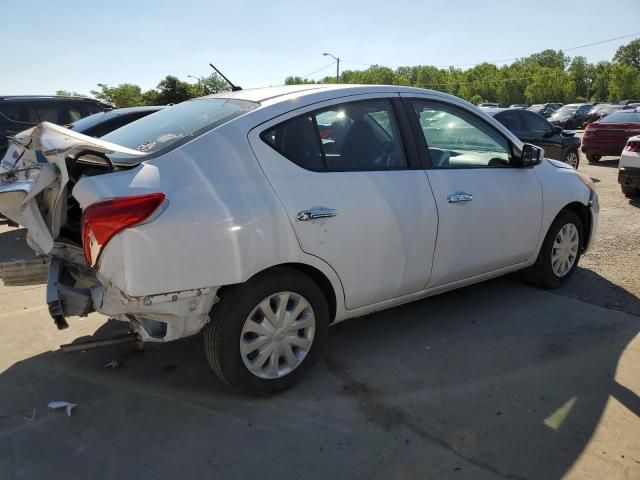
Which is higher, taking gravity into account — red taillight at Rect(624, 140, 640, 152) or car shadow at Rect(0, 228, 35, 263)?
red taillight at Rect(624, 140, 640, 152)

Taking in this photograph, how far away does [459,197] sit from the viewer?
3459mm

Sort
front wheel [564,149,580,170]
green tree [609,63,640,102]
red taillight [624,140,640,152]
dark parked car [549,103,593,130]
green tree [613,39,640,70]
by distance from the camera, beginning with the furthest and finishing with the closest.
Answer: green tree [613,39,640,70] < green tree [609,63,640,102] < dark parked car [549,103,593,130] < front wheel [564,149,580,170] < red taillight [624,140,640,152]

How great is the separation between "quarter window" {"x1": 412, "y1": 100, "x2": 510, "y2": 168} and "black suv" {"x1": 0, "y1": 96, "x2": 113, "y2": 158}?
6.83m

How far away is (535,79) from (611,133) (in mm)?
82316

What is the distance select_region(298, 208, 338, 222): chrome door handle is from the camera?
2.77m

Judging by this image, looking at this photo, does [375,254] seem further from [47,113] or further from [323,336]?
[47,113]

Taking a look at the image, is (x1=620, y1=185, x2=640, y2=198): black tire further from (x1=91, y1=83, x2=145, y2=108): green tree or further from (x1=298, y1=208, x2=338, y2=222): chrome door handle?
(x1=91, y1=83, x2=145, y2=108): green tree

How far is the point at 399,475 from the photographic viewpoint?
2320mm

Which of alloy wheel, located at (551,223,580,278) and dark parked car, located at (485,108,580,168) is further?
dark parked car, located at (485,108,580,168)

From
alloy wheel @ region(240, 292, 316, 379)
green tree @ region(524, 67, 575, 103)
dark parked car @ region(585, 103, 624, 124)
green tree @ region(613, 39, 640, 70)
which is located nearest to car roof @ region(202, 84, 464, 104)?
alloy wheel @ region(240, 292, 316, 379)

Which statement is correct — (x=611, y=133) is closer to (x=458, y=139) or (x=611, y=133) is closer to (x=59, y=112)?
(x=458, y=139)

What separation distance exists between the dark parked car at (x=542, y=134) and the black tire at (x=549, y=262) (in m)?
Answer: 6.56

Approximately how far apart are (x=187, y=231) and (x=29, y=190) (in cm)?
95

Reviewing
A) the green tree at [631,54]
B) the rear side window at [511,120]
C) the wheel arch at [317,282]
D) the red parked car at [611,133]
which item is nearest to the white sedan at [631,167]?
the rear side window at [511,120]
